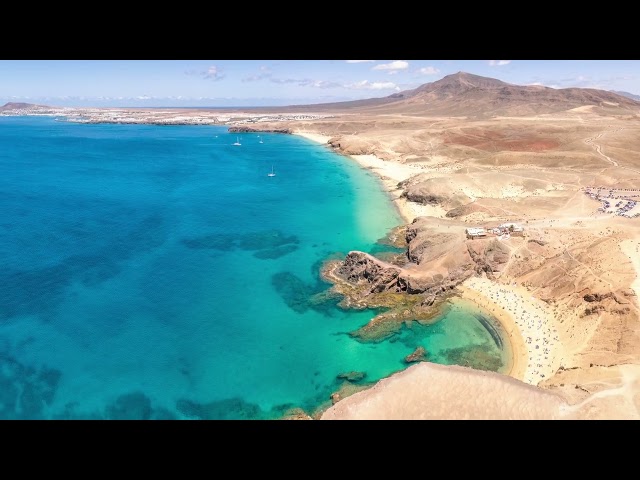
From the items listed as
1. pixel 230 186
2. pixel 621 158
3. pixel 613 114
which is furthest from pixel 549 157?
pixel 613 114

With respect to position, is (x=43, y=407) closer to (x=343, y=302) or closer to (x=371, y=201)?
(x=343, y=302)

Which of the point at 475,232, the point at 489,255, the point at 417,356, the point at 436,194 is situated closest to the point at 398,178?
the point at 436,194

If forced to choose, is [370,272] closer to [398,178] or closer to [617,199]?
[617,199]

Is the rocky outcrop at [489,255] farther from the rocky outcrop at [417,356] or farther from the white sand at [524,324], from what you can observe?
the rocky outcrop at [417,356]

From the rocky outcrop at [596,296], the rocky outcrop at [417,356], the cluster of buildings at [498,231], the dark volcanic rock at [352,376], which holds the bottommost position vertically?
the dark volcanic rock at [352,376]

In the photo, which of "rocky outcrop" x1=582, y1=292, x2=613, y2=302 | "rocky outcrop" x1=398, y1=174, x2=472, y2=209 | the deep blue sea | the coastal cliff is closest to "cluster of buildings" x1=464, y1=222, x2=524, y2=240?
the coastal cliff

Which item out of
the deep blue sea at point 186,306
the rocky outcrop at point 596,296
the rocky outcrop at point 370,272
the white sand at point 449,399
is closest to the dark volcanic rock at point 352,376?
the deep blue sea at point 186,306
